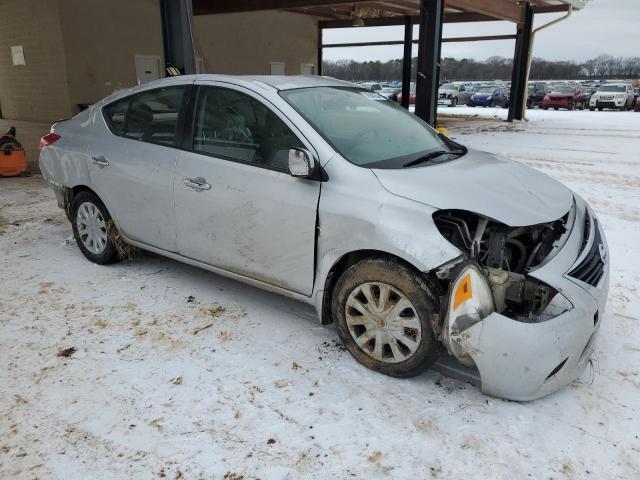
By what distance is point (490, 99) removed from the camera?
30.2 metres

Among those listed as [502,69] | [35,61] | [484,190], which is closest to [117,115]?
[484,190]

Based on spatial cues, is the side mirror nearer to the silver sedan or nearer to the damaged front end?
the silver sedan

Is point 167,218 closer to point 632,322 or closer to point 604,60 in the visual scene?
point 632,322

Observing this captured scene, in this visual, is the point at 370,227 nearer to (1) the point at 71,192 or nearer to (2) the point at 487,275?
(2) the point at 487,275

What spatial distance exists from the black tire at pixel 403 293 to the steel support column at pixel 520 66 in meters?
17.6

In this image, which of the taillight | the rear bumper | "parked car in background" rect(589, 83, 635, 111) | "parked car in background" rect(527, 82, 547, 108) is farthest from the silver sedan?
"parked car in background" rect(527, 82, 547, 108)

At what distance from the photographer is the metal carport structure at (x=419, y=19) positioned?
7.04 metres

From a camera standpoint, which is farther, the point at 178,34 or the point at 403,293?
the point at 178,34

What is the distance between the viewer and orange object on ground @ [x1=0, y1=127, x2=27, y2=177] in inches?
320

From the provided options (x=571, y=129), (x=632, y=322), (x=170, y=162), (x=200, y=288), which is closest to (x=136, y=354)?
(x=200, y=288)

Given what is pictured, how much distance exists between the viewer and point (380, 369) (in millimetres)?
2959

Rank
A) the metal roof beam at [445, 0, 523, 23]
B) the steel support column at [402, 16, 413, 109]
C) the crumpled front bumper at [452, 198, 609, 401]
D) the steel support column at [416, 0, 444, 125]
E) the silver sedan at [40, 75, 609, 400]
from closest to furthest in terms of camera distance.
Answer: the crumpled front bumper at [452, 198, 609, 401], the silver sedan at [40, 75, 609, 400], the steel support column at [416, 0, 444, 125], the metal roof beam at [445, 0, 523, 23], the steel support column at [402, 16, 413, 109]

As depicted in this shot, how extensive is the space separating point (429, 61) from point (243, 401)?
8.05m

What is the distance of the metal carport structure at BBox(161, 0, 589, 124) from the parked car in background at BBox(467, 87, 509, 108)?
7.45 meters
